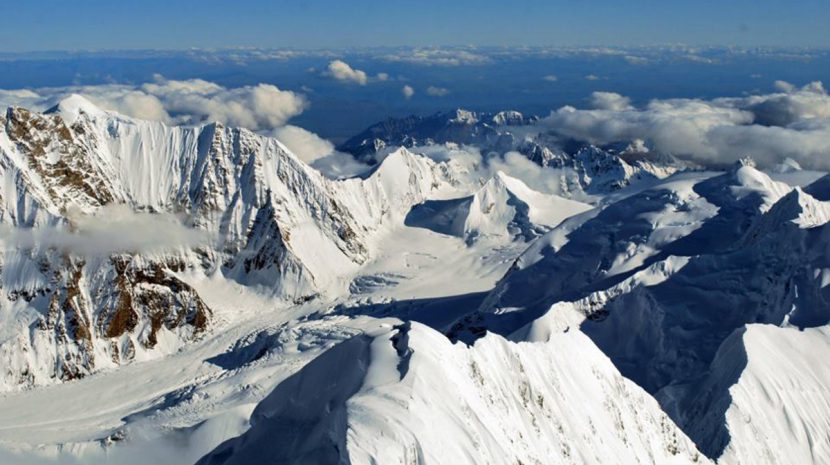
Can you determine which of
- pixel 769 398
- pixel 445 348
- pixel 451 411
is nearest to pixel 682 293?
pixel 769 398

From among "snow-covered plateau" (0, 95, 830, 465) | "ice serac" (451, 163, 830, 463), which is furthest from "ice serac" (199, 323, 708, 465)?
"ice serac" (451, 163, 830, 463)

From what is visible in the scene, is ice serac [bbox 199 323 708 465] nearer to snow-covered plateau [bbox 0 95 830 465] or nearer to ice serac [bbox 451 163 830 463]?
snow-covered plateau [bbox 0 95 830 465]

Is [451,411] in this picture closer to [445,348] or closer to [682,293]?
[445,348]

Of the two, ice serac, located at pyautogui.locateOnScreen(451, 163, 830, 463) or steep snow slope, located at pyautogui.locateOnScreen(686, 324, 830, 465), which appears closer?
steep snow slope, located at pyautogui.locateOnScreen(686, 324, 830, 465)

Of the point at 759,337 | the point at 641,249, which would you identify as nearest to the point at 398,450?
the point at 759,337

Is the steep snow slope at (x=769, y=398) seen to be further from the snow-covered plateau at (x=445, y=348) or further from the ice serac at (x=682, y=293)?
the ice serac at (x=682, y=293)
